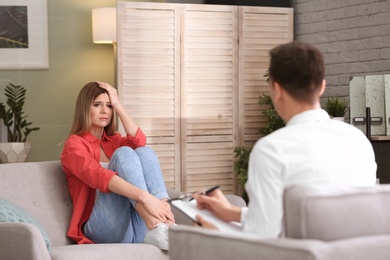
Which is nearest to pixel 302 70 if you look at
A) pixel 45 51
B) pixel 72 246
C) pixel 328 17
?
pixel 72 246

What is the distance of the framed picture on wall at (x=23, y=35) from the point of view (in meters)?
5.97

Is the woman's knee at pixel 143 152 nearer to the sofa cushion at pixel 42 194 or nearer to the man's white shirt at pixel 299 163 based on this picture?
the sofa cushion at pixel 42 194

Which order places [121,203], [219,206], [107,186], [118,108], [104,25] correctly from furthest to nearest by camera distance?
[104,25], [118,108], [121,203], [107,186], [219,206]

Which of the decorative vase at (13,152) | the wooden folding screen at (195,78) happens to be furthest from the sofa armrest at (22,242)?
the wooden folding screen at (195,78)

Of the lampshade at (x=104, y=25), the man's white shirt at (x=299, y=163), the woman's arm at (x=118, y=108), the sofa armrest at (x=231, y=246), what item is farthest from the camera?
the lampshade at (x=104, y=25)

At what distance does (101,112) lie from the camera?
13.9ft

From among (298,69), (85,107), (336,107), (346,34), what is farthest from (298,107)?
(346,34)

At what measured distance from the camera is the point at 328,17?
21.8 feet

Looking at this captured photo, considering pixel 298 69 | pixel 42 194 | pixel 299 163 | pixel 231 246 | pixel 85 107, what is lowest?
pixel 42 194

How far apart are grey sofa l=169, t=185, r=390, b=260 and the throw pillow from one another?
1624mm

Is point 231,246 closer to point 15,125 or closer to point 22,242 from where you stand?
point 22,242

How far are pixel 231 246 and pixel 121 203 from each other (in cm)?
198

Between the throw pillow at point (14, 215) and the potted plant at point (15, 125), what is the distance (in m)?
2.34

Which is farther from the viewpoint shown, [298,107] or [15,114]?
[15,114]
